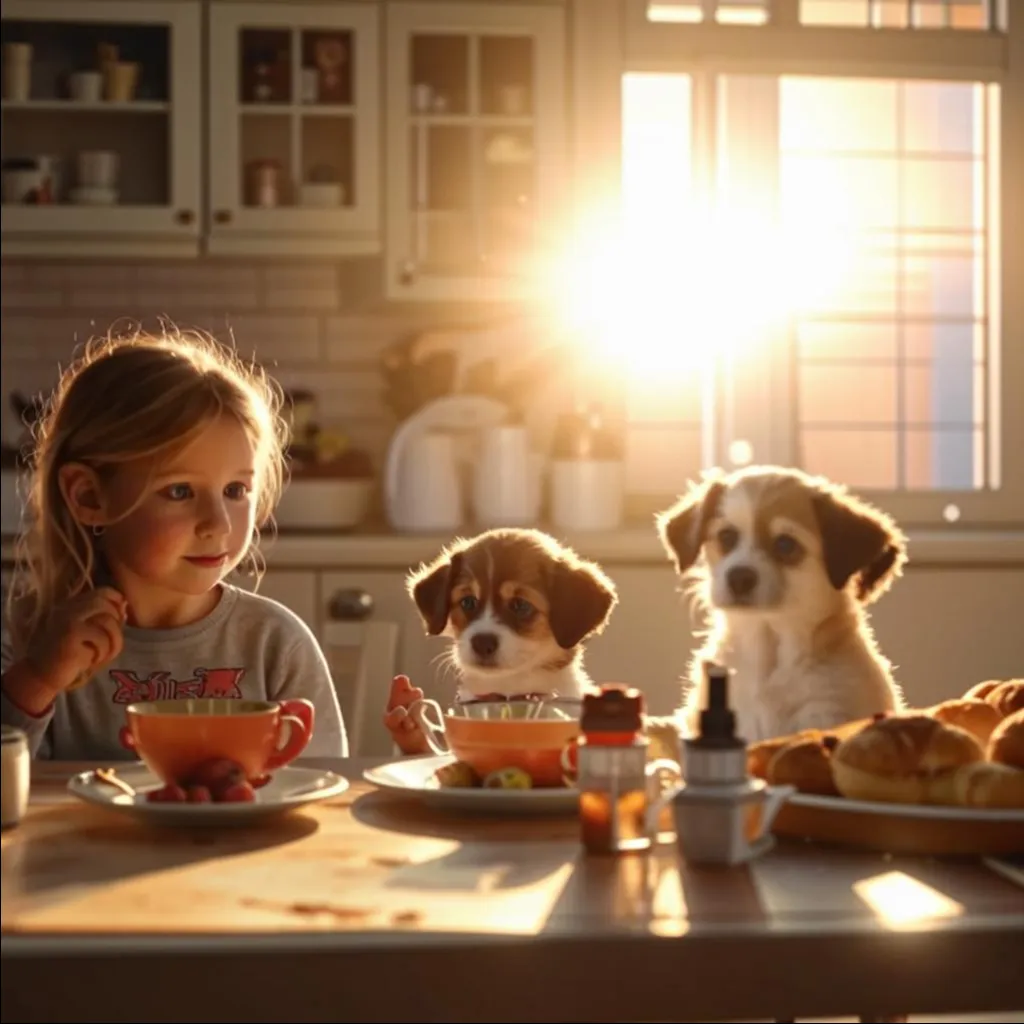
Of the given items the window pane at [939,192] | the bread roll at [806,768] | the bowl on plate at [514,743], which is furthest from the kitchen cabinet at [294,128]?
the bread roll at [806,768]

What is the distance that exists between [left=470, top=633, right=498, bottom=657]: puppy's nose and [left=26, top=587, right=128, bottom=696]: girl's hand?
0.83m

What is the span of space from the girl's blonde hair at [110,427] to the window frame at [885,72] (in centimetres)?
238

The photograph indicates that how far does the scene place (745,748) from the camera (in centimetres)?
102

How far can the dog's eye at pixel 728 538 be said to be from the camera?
2.46m

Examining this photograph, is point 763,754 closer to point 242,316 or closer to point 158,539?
point 158,539

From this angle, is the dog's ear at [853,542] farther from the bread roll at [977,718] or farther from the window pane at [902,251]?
the window pane at [902,251]

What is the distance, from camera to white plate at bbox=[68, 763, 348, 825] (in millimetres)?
1108

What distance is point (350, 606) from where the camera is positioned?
3572mm

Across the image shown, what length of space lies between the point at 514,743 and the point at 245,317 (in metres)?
3.21

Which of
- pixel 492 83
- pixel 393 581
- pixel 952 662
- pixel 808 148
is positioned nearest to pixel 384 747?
pixel 393 581

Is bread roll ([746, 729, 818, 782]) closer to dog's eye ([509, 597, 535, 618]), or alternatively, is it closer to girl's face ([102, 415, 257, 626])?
girl's face ([102, 415, 257, 626])

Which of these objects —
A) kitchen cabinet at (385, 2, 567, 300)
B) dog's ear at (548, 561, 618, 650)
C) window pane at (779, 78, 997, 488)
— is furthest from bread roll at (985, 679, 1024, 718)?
window pane at (779, 78, 997, 488)

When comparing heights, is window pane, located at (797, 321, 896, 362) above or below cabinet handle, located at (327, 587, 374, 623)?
above

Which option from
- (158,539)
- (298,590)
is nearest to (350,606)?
(298,590)
